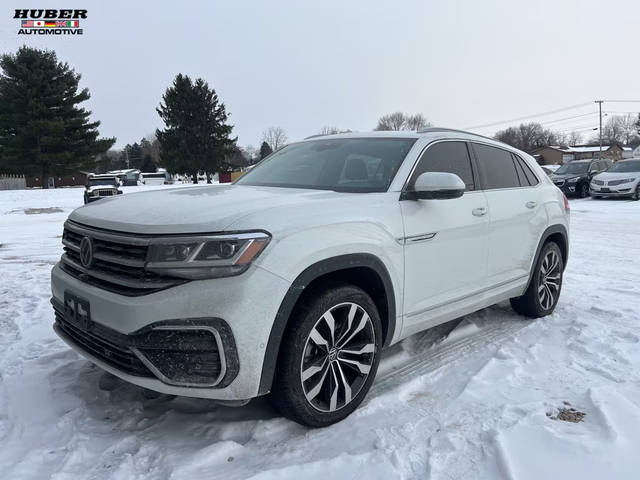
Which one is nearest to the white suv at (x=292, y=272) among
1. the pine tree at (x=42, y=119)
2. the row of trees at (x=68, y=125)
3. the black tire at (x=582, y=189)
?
the black tire at (x=582, y=189)

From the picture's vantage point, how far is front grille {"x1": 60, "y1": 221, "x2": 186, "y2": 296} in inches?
94.2

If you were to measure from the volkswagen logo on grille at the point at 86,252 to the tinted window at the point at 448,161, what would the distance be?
2.04 m

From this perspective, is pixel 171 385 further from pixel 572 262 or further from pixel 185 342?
pixel 572 262

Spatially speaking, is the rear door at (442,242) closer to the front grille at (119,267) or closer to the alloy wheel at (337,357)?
the alloy wheel at (337,357)

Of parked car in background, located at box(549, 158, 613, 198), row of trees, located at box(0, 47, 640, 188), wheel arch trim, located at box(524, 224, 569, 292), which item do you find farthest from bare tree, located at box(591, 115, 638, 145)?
wheel arch trim, located at box(524, 224, 569, 292)

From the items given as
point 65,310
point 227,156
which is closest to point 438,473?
point 65,310

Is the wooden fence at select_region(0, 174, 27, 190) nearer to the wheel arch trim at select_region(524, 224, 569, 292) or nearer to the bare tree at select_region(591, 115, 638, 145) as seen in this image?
the wheel arch trim at select_region(524, 224, 569, 292)

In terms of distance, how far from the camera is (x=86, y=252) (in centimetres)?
274

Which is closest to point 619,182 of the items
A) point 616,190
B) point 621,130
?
point 616,190

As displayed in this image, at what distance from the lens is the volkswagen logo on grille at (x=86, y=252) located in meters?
2.69

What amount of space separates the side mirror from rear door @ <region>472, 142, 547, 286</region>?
2.80ft

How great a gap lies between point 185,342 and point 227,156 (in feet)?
178

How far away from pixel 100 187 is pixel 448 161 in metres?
20.7

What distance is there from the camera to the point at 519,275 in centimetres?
432
